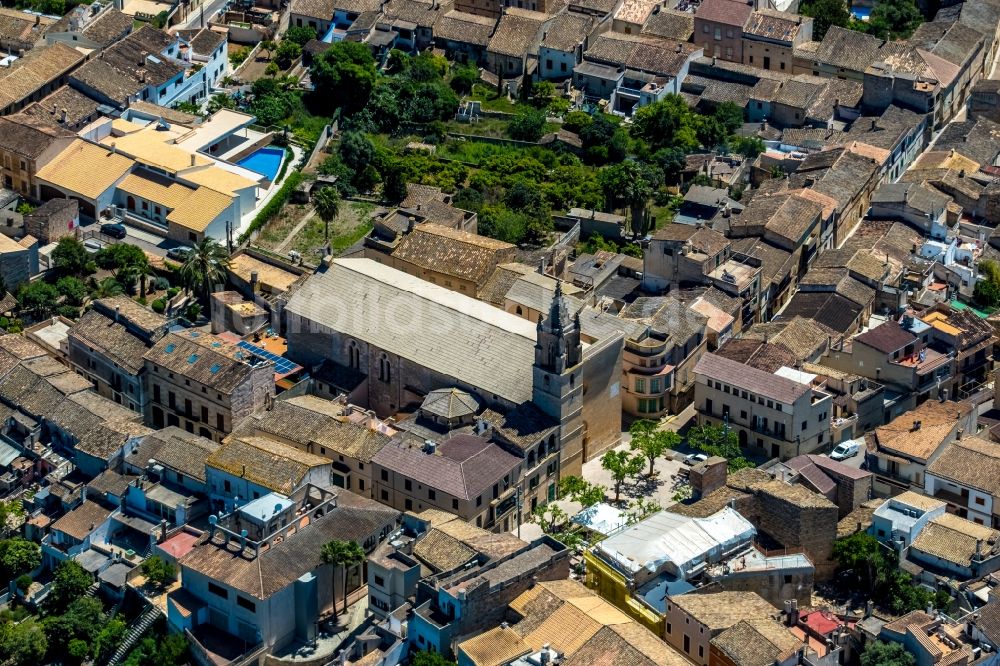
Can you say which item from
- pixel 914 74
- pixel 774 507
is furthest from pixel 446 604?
pixel 914 74

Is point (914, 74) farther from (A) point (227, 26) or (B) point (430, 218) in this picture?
(A) point (227, 26)

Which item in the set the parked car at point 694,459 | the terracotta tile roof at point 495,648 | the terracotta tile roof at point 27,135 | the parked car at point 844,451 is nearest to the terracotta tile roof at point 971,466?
the parked car at point 844,451

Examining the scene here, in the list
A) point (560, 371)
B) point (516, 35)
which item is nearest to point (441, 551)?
point (560, 371)

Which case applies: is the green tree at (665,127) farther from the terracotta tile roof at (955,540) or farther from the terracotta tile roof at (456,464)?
the terracotta tile roof at (955,540)

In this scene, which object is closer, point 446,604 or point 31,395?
point 446,604

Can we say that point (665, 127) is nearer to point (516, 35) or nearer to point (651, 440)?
point (516, 35)

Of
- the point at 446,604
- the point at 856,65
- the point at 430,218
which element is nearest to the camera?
the point at 446,604

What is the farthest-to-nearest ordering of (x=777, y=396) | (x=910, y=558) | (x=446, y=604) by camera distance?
(x=777, y=396), (x=910, y=558), (x=446, y=604)

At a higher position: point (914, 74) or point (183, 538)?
point (914, 74)
